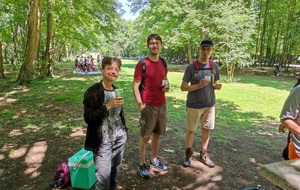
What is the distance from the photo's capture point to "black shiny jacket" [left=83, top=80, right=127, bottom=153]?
2.10m

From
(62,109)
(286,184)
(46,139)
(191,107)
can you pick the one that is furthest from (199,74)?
(62,109)

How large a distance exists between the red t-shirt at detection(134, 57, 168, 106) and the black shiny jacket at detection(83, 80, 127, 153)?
0.87m

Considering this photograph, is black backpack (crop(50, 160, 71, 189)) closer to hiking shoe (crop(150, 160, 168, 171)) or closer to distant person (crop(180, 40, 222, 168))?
hiking shoe (crop(150, 160, 168, 171))

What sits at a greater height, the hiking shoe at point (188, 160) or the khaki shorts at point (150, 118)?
the khaki shorts at point (150, 118)

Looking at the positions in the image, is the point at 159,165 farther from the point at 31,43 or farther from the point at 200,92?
the point at 31,43

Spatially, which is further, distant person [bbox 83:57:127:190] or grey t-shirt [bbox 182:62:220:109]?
grey t-shirt [bbox 182:62:220:109]

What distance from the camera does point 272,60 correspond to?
27.6m

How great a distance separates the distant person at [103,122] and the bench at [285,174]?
1.35 m

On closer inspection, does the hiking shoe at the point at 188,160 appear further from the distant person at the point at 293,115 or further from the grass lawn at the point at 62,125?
the distant person at the point at 293,115

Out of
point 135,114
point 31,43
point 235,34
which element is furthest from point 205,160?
point 235,34

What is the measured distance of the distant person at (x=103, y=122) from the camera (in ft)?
6.94

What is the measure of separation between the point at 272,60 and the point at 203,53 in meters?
28.8

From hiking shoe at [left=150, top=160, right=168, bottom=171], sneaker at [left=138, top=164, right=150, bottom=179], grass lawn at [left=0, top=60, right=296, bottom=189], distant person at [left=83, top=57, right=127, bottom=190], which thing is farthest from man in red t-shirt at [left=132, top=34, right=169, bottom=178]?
grass lawn at [left=0, top=60, right=296, bottom=189]

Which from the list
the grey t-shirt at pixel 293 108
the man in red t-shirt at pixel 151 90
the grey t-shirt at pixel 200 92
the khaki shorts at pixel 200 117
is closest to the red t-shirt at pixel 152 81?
the man in red t-shirt at pixel 151 90
